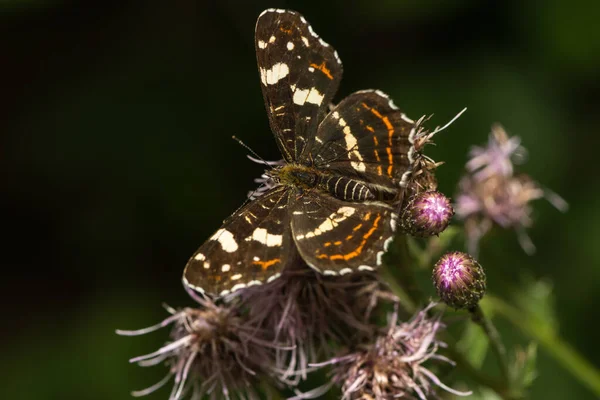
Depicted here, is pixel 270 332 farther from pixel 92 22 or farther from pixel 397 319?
pixel 92 22

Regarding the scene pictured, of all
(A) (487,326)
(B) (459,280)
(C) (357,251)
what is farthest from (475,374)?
(C) (357,251)

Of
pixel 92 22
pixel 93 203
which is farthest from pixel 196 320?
pixel 92 22

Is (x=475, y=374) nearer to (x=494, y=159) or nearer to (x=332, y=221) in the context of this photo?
(x=332, y=221)

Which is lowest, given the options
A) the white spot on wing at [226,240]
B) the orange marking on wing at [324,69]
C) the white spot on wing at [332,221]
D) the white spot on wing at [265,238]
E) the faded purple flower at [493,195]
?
the faded purple flower at [493,195]

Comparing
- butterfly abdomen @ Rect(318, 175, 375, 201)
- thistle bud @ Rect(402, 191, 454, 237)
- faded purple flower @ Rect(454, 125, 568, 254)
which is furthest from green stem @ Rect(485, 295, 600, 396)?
butterfly abdomen @ Rect(318, 175, 375, 201)

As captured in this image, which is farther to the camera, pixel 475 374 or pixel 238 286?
pixel 475 374

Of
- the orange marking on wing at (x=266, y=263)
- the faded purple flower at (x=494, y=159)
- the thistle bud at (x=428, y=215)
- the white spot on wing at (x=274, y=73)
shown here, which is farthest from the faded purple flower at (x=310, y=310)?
the faded purple flower at (x=494, y=159)

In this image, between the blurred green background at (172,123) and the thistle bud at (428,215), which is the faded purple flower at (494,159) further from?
the thistle bud at (428,215)
